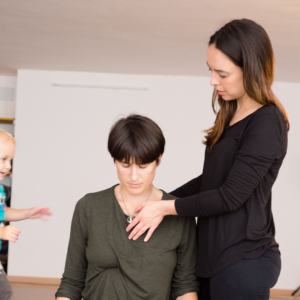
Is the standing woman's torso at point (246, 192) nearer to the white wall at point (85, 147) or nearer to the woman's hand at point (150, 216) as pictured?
the woman's hand at point (150, 216)

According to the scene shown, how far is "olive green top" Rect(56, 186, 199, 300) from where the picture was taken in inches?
55.5

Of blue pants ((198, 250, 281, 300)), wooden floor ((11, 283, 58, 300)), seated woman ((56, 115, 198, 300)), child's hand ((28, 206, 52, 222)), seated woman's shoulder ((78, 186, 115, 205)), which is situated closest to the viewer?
blue pants ((198, 250, 281, 300))

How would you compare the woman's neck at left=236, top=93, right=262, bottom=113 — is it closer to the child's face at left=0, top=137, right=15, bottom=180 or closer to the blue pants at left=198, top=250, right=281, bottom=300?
the blue pants at left=198, top=250, right=281, bottom=300

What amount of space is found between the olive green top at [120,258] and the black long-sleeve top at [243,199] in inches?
3.9

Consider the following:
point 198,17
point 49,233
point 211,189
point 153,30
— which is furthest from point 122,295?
point 49,233

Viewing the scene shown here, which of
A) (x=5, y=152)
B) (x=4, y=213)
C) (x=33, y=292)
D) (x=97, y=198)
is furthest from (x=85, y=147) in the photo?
(x=97, y=198)

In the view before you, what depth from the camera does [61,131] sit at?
17.9 ft

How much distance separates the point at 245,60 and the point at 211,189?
499 mm

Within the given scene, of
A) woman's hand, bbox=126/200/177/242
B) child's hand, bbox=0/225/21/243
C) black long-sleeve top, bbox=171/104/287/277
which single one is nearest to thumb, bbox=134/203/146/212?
woman's hand, bbox=126/200/177/242

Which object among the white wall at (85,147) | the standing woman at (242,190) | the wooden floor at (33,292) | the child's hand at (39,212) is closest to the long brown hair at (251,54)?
the standing woman at (242,190)

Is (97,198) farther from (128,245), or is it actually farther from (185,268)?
(185,268)

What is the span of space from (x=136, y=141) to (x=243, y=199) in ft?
1.44

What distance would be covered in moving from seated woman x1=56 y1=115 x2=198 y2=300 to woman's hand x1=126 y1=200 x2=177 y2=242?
0.06 metres

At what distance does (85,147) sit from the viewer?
17.9ft
